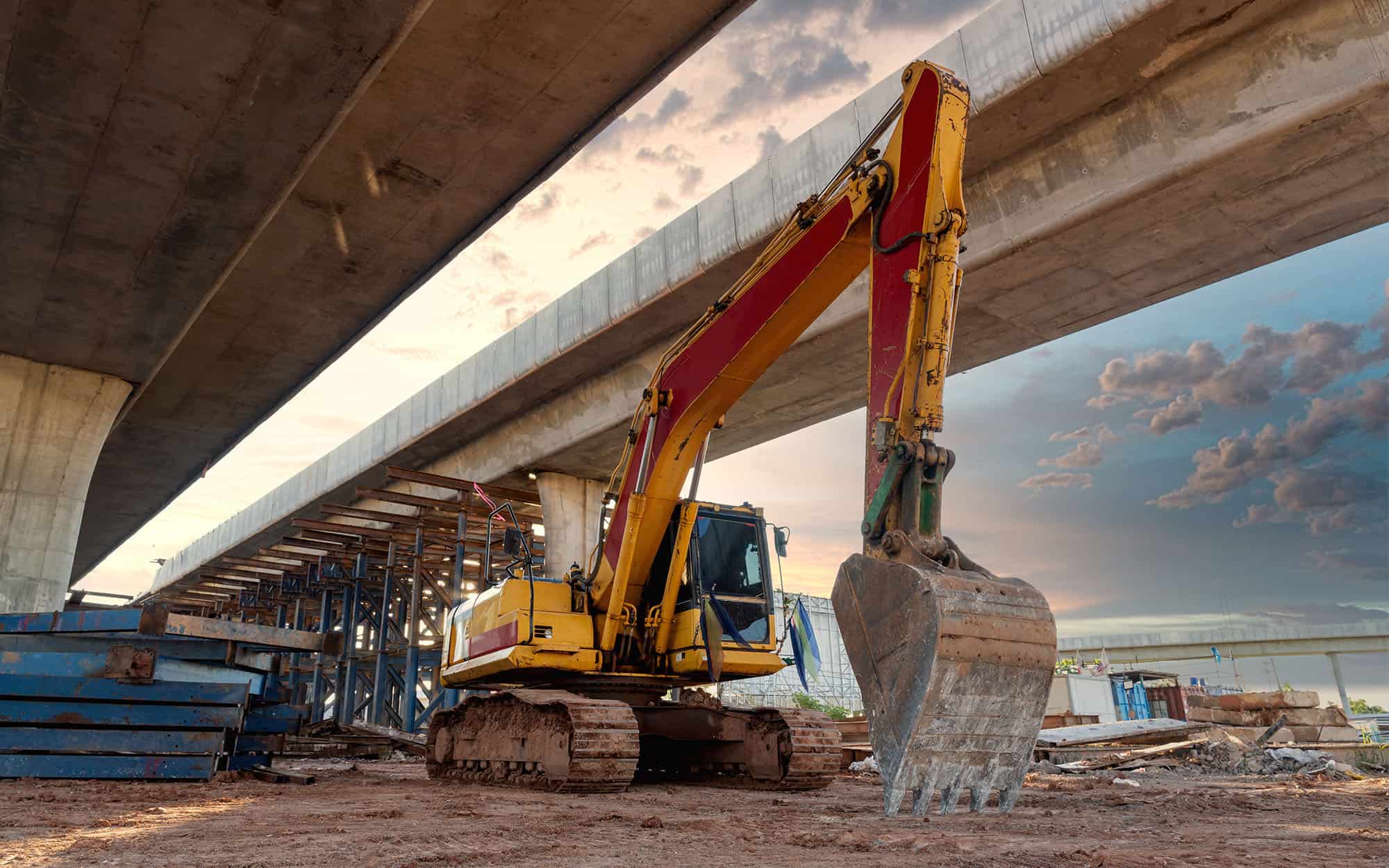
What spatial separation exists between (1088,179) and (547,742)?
8456 mm

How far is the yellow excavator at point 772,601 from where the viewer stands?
5262 millimetres

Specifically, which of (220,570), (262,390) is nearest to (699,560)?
(262,390)

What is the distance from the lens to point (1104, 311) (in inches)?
522

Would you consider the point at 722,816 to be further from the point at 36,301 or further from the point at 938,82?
the point at 36,301

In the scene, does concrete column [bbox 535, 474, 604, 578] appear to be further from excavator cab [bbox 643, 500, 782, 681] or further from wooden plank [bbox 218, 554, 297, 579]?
wooden plank [bbox 218, 554, 297, 579]

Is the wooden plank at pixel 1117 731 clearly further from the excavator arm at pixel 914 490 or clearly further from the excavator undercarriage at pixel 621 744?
the excavator arm at pixel 914 490

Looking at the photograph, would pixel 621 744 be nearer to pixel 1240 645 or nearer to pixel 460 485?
pixel 460 485

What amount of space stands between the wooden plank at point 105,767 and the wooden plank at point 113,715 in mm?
285

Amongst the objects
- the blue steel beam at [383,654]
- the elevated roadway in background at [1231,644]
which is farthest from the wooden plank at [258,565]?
the elevated roadway in background at [1231,644]

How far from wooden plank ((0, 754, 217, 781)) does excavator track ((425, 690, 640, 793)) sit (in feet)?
9.04

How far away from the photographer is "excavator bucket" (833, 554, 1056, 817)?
5098 millimetres

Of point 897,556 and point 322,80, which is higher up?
point 322,80

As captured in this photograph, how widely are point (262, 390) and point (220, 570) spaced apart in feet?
55.8

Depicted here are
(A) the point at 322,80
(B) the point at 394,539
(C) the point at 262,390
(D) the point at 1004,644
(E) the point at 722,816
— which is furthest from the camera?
(B) the point at 394,539
